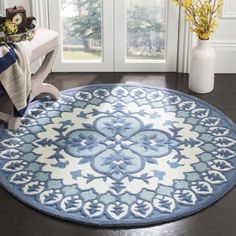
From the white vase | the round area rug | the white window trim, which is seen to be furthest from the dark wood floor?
the white window trim

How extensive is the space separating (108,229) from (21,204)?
1.51 feet

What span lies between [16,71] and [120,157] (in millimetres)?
752

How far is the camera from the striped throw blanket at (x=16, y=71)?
9.95ft

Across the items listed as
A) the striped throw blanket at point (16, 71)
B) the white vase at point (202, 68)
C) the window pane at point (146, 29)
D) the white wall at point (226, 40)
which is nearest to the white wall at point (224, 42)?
the white wall at point (226, 40)

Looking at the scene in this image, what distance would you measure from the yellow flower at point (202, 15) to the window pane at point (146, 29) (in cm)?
29

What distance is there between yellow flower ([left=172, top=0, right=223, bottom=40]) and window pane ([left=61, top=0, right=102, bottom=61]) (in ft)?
2.12

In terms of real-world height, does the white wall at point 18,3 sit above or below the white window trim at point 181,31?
above

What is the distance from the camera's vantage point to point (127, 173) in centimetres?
285

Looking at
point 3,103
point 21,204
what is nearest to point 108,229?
point 21,204

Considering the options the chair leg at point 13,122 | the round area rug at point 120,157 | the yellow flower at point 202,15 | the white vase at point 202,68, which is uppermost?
the yellow flower at point 202,15

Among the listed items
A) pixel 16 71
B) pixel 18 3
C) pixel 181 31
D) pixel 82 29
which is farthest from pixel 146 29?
pixel 16 71

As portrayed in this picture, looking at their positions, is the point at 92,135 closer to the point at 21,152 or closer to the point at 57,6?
the point at 21,152

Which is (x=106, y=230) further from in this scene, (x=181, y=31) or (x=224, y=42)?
(x=224, y=42)

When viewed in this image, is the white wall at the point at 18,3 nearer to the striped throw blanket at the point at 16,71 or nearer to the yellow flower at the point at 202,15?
the striped throw blanket at the point at 16,71
